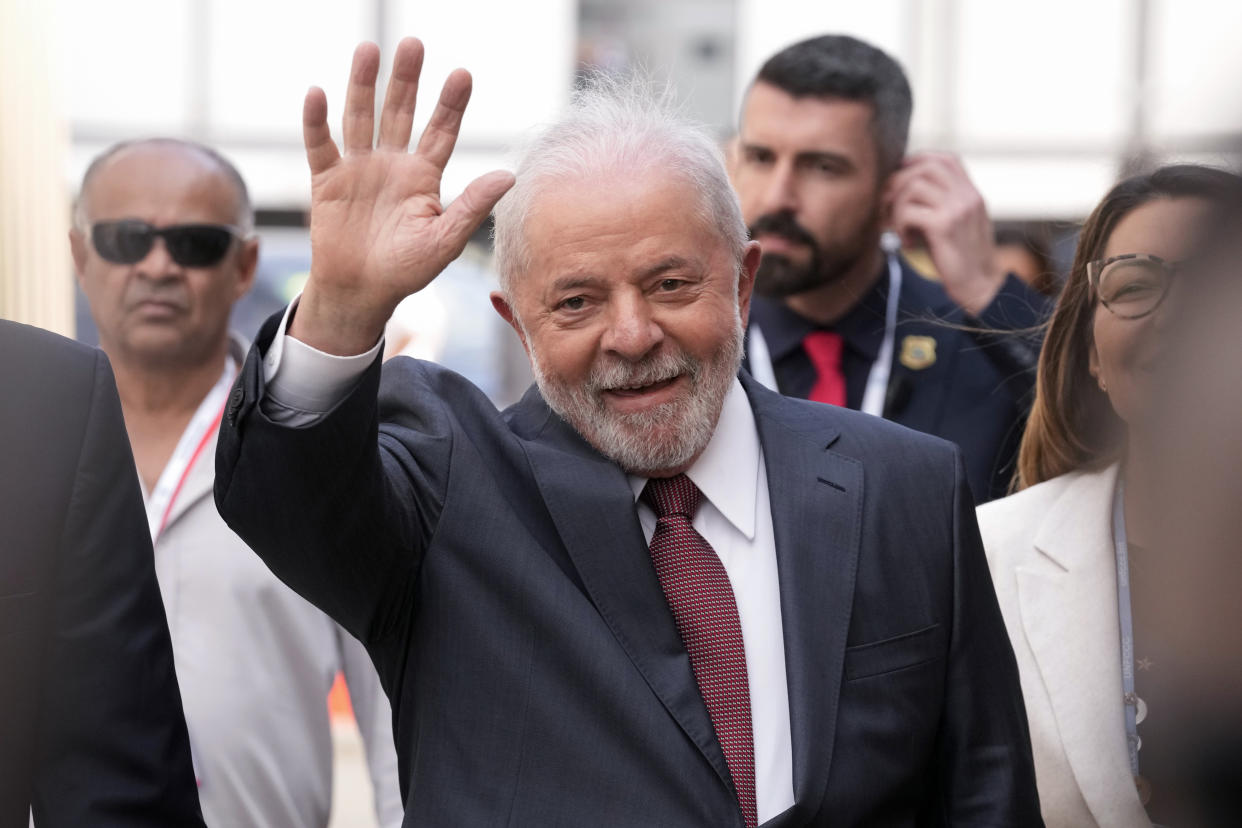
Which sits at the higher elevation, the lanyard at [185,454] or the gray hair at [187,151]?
the gray hair at [187,151]

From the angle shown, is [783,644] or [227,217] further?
[227,217]

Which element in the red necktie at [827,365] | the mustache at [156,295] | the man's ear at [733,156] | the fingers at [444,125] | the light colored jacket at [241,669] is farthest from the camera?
the man's ear at [733,156]

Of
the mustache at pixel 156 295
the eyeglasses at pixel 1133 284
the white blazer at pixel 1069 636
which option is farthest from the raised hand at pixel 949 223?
the mustache at pixel 156 295

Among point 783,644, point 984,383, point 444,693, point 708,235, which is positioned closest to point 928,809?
point 783,644

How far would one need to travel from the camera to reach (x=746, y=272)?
2.65m

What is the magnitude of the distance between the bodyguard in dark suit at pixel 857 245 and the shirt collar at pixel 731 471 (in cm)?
108

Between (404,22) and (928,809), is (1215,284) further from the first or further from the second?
(404,22)

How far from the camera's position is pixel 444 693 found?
229cm

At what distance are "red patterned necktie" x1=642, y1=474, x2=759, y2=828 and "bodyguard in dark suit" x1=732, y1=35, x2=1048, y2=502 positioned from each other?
1.25 meters

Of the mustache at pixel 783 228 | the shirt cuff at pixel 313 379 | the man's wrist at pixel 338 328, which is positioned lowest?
the shirt cuff at pixel 313 379

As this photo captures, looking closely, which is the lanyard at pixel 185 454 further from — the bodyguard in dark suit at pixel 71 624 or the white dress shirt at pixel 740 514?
the white dress shirt at pixel 740 514

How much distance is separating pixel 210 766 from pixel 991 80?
11.0 meters

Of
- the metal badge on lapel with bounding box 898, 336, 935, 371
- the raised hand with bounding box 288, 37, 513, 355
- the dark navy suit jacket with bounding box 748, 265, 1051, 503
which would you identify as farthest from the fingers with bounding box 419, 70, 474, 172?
the metal badge on lapel with bounding box 898, 336, 935, 371

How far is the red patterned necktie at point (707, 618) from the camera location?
2271mm
